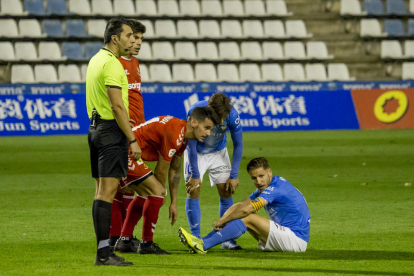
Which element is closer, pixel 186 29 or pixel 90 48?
pixel 90 48

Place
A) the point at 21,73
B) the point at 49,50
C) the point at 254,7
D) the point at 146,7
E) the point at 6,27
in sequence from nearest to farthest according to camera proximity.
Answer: the point at 21,73
the point at 6,27
the point at 49,50
the point at 146,7
the point at 254,7

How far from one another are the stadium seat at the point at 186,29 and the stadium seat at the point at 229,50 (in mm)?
1164

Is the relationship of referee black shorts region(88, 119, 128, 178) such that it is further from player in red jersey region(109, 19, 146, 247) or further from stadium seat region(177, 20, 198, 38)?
stadium seat region(177, 20, 198, 38)

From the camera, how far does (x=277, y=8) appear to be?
25828 millimetres

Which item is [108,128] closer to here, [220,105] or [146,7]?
[220,105]

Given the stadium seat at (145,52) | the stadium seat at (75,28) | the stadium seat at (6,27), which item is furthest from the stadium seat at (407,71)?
the stadium seat at (6,27)

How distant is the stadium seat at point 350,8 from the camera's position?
25.7 meters

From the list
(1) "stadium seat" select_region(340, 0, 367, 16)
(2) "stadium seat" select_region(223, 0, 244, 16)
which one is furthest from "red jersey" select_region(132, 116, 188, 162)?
(1) "stadium seat" select_region(340, 0, 367, 16)

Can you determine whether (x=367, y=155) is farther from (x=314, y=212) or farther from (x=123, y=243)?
(x=123, y=243)

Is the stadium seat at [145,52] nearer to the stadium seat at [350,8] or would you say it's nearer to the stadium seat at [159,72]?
the stadium seat at [159,72]

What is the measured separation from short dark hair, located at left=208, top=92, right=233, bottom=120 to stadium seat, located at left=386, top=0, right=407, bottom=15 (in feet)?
73.5

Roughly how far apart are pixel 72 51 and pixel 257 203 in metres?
18.2

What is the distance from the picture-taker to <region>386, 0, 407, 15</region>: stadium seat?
2647cm

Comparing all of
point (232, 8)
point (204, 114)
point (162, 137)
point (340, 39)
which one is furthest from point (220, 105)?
point (340, 39)
